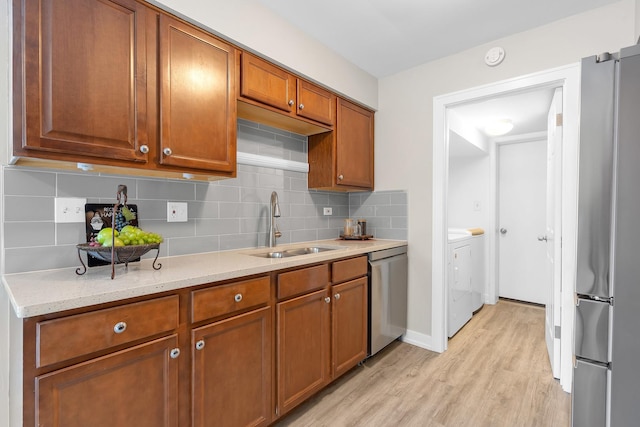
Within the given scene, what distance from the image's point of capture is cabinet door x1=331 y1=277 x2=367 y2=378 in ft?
6.63

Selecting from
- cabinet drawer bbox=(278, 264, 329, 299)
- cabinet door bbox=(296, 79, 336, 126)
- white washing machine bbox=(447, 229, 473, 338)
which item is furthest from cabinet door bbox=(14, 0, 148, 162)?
white washing machine bbox=(447, 229, 473, 338)

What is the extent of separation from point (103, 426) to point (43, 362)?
0.31 metres

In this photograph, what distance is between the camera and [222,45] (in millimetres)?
1726

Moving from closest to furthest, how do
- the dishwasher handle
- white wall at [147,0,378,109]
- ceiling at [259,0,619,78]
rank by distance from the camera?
white wall at [147,0,378,109] < ceiling at [259,0,619,78] < the dishwasher handle

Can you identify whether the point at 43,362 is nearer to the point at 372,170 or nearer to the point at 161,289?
the point at 161,289

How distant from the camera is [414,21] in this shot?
210cm

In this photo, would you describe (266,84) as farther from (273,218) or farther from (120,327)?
(120,327)

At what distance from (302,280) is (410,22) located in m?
1.85

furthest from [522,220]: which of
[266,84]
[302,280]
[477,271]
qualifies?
[266,84]

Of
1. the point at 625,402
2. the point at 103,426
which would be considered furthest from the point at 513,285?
the point at 103,426

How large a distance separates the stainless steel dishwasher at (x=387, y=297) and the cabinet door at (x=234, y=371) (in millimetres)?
999

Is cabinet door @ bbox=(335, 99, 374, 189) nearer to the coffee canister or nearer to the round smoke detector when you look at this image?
the coffee canister

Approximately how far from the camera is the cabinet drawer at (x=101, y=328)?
0.94 meters

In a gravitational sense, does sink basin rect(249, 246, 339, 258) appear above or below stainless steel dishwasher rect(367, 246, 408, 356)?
above
